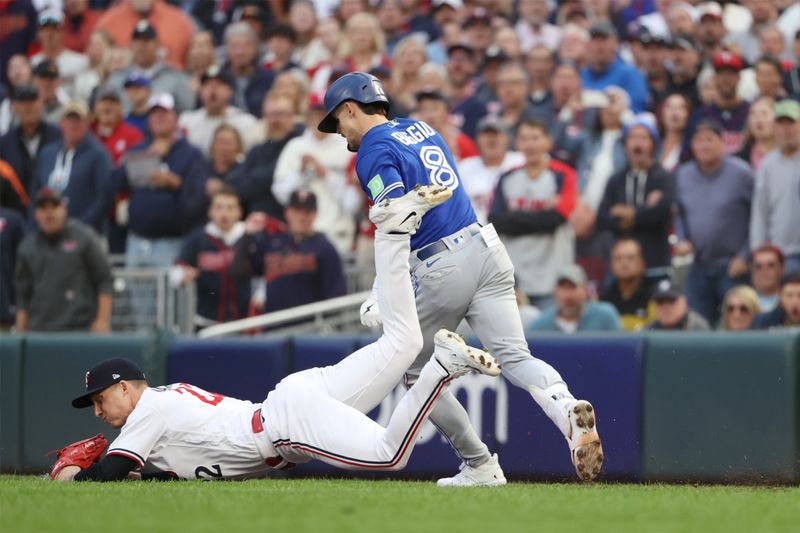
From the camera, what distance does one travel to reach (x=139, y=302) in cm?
1295

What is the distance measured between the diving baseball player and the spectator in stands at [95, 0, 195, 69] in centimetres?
908

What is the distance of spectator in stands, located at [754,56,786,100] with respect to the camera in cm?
1274

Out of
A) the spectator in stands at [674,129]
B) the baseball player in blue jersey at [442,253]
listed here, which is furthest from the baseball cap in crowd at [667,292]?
the baseball player in blue jersey at [442,253]

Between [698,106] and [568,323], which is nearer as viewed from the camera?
[568,323]

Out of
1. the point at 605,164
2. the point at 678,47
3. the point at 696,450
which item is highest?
the point at 678,47

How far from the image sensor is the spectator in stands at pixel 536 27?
15.5m

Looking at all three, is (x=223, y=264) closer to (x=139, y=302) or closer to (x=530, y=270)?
(x=139, y=302)

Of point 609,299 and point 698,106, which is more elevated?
point 698,106

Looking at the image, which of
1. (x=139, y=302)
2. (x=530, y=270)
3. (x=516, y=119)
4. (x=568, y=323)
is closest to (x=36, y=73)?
(x=139, y=302)

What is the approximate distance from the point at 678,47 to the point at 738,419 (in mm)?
6129

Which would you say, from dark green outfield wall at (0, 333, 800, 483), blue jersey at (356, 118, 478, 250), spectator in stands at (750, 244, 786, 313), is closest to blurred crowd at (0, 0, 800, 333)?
spectator in stands at (750, 244, 786, 313)

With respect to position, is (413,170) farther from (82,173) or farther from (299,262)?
(82,173)

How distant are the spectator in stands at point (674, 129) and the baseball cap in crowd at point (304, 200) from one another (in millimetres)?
3345

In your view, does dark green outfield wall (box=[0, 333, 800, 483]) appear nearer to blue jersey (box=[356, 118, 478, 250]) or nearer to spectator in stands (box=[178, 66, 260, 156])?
blue jersey (box=[356, 118, 478, 250])
